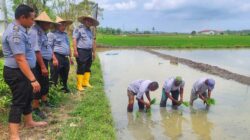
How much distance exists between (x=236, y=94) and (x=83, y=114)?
15.4ft

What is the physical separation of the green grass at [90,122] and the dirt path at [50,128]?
0.36 feet

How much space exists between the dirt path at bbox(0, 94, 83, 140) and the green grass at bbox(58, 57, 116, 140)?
11cm

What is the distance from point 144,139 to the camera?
5570 millimetres

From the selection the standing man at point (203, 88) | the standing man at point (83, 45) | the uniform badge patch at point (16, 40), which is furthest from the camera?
the standing man at point (83, 45)

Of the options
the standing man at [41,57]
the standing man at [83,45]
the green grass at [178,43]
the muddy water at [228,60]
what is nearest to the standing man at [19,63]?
the standing man at [41,57]

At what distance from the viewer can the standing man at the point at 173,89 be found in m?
7.32

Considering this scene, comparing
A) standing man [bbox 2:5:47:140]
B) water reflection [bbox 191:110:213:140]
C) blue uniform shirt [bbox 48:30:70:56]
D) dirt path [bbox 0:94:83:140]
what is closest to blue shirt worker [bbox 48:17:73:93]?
blue uniform shirt [bbox 48:30:70:56]

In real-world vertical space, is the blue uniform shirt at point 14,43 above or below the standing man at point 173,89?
above

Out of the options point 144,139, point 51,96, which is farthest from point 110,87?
point 144,139

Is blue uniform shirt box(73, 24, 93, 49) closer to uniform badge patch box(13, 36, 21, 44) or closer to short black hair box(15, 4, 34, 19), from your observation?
short black hair box(15, 4, 34, 19)

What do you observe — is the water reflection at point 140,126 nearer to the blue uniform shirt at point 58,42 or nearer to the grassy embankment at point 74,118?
the grassy embankment at point 74,118

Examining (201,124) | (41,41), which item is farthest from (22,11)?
(201,124)

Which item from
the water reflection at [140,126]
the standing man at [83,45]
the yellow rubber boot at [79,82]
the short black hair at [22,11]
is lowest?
the water reflection at [140,126]

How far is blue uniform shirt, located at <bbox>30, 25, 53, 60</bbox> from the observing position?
5544 millimetres
